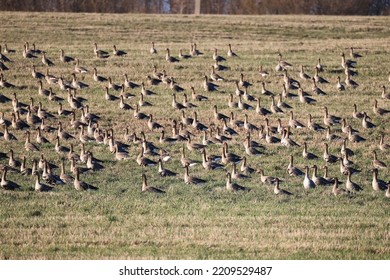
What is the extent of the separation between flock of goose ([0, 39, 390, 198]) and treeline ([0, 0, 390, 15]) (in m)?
29.2

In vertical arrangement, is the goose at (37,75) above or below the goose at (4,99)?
above

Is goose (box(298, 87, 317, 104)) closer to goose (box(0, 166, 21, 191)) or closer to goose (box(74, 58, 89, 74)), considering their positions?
goose (box(74, 58, 89, 74))

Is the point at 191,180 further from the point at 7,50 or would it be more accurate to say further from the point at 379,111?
the point at 7,50

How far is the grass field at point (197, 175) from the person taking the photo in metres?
17.7

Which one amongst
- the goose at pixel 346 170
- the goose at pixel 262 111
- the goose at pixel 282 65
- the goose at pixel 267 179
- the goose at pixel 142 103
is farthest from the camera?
the goose at pixel 282 65

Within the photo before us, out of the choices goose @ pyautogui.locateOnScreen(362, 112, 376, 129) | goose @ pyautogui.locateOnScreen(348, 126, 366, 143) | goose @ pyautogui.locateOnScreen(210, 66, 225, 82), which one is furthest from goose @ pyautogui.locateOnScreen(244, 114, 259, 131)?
goose @ pyautogui.locateOnScreen(210, 66, 225, 82)

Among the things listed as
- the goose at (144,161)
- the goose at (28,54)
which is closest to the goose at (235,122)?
the goose at (144,161)

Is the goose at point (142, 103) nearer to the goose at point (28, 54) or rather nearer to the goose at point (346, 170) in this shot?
the goose at point (28, 54)

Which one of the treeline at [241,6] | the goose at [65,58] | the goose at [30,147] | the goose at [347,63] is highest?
the goose at [347,63]

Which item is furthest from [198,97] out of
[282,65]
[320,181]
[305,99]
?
[320,181]

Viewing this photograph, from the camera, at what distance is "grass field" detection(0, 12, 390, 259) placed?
17.7 metres

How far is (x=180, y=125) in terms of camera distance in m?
28.8

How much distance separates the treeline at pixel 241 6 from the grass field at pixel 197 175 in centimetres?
2059

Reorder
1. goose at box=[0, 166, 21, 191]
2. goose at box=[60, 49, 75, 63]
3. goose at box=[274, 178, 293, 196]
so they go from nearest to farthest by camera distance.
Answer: goose at box=[274, 178, 293, 196], goose at box=[0, 166, 21, 191], goose at box=[60, 49, 75, 63]
